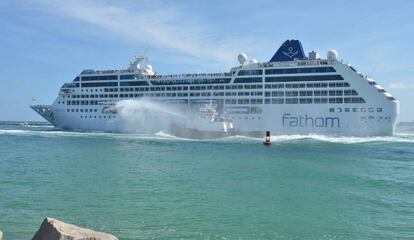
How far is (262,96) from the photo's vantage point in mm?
65000

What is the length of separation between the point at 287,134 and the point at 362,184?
127ft

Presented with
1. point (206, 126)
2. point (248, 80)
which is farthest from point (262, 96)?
point (206, 126)

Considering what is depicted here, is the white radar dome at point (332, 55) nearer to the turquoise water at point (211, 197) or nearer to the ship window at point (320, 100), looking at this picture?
the ship window at point (320, 100)

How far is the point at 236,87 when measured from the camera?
67.4 m

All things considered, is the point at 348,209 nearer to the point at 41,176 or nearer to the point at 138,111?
the point at 41,176

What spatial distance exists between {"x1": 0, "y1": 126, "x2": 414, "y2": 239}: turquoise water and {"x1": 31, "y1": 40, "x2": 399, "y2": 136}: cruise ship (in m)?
26.9

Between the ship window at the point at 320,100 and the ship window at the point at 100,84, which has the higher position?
the ship window at the point at 100,84

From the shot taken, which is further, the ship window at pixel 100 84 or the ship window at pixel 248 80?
the ship window at pixel 100 84

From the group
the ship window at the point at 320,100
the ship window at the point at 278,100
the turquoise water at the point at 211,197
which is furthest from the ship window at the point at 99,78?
the turquoise water at the point at 211,197

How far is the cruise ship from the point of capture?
5956cm

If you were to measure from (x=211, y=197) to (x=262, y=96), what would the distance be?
47.4m

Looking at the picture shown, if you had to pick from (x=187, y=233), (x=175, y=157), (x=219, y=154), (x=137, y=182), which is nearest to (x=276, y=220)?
(x=187, y=233)

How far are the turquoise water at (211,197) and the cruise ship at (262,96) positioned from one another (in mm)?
26864

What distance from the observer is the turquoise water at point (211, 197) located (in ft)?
45.7
